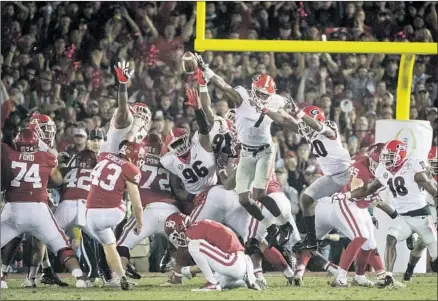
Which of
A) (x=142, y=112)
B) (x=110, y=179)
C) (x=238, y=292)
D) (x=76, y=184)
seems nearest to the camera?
(x=238, y=292)

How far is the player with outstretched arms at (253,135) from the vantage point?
6.64m

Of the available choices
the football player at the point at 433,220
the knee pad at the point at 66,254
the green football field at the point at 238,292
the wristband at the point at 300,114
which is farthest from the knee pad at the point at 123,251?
the football player at the point at 433,220

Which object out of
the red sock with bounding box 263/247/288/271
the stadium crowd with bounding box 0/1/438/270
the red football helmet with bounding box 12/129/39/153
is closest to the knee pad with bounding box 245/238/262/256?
the red sock with bounding box 263/247/288/271

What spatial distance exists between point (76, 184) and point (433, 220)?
212cm

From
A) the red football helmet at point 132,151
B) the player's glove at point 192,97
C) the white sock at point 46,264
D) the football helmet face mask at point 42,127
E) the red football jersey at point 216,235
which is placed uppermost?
the player's glove at point 192,97

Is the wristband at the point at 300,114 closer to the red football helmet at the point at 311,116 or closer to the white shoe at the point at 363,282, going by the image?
the red football helmet at the point at 311,116

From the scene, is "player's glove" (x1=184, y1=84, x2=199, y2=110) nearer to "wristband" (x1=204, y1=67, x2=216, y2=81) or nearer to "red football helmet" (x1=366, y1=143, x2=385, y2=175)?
"wristband" (x1=204, y1=67, x2=216, y2=81)

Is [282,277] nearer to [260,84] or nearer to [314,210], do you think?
[314,210]

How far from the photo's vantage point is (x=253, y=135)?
667 cm

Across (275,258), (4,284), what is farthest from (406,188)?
(4,284)

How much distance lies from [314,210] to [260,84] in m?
0.82

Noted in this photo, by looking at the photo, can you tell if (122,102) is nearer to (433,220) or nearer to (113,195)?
(113,195)

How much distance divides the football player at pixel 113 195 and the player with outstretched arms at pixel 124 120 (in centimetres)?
4

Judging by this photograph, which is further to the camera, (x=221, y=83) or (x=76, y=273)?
(x=76, y=273)
